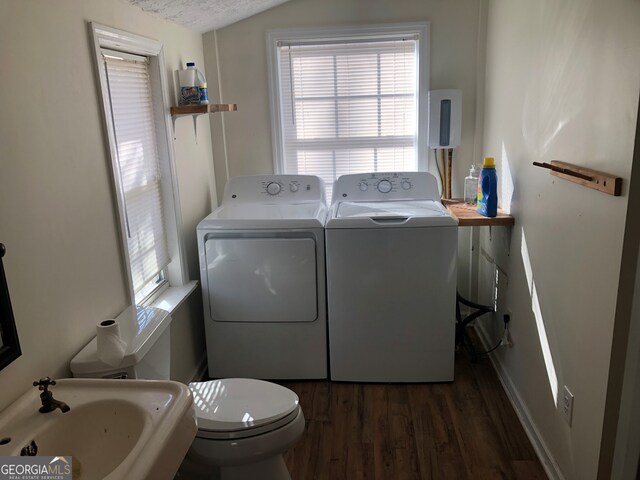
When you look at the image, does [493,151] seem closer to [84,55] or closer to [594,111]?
[594,111]

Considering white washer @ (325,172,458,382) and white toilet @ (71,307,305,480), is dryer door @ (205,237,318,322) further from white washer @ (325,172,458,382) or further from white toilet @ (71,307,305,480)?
A: white toilet @ (71,307,305,480)

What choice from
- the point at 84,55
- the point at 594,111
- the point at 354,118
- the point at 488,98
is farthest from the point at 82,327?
the point at 488,98

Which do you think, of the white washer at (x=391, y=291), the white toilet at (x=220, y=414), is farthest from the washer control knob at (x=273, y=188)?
the white toilet at (x=220, y=414)

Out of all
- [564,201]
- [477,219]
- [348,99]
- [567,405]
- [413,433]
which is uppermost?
[348,99]

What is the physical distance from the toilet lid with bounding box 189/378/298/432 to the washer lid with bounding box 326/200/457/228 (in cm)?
94

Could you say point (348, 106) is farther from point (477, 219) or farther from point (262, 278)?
point (262, 278)

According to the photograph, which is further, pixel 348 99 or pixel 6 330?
pixel 348 99

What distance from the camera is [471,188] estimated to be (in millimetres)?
2973

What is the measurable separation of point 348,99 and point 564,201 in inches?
65.9

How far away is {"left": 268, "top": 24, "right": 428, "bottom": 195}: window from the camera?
10.3 feet

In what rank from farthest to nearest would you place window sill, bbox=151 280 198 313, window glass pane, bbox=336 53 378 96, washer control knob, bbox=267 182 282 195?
window glass pane, bbox=336 53 378 96 → washer control knob, bbox=267 182 282 195 → window sill, bbox=151 280 198 313

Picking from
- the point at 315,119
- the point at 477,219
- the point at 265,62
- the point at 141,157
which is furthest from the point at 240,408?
the point at 265,62

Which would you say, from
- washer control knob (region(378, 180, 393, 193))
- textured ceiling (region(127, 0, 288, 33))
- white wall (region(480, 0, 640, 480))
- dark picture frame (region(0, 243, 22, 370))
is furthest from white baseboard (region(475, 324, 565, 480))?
textured ceiling (region(127, 0, 288, 33))

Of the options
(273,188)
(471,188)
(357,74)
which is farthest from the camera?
Result: (357,74)
